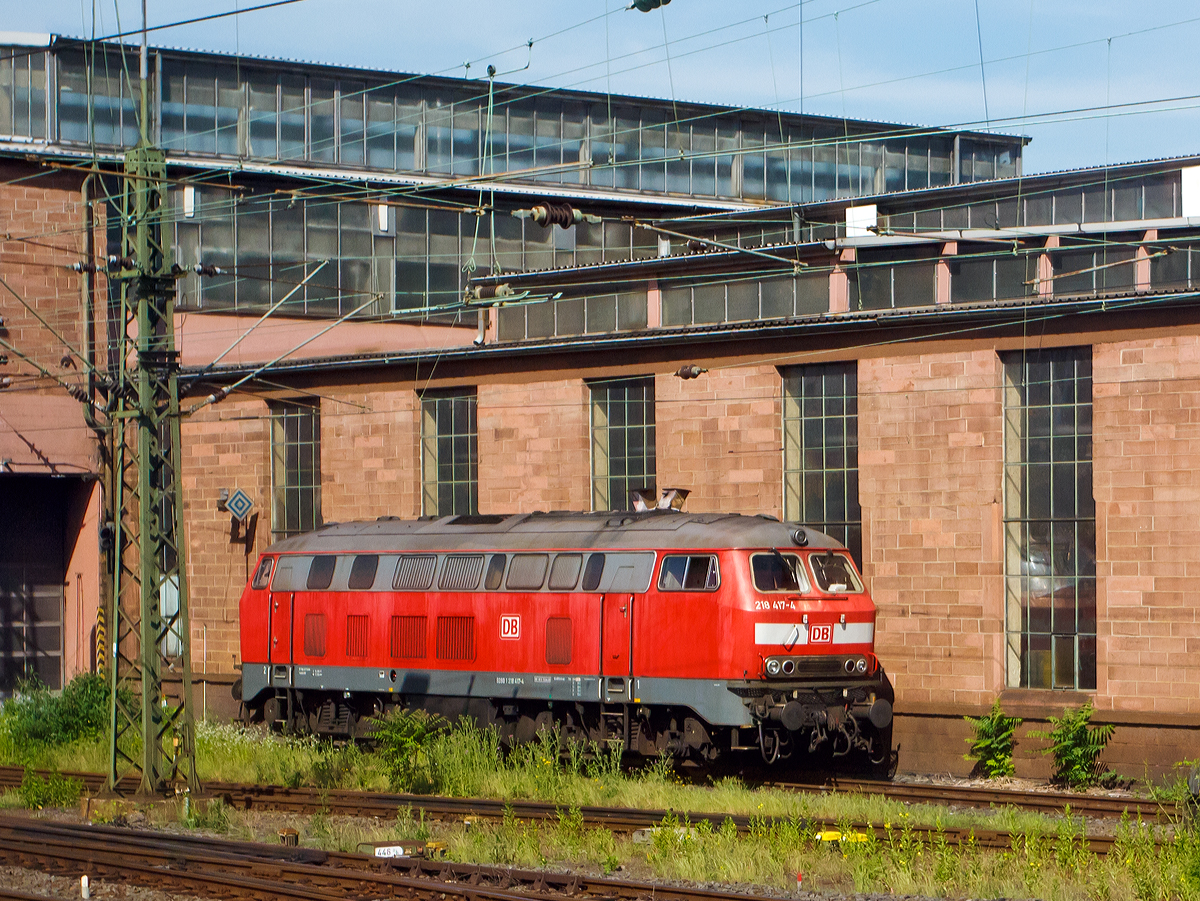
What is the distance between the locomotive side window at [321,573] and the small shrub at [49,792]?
203 inches

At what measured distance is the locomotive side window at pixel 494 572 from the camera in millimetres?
21562

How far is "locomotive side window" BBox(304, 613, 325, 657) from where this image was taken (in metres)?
23.8

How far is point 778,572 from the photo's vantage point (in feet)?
63.9

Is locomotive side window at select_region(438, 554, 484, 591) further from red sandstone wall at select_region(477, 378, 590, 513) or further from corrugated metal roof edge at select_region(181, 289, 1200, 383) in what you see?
corrugated metal roof edge at select_region(181, 289, 1200, 383)

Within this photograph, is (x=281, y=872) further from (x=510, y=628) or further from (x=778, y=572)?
(x=778, y=572)

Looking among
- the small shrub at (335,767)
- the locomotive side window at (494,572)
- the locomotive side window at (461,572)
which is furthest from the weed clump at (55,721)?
the locomotive side window at (494,572)

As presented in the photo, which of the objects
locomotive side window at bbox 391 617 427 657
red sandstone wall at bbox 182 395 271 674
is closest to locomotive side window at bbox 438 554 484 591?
locomotive side window at bbox 391 617 427 657

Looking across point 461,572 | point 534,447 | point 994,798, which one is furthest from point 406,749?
point 994,798

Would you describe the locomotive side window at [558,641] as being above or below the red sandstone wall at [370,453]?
below

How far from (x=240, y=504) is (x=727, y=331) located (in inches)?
444

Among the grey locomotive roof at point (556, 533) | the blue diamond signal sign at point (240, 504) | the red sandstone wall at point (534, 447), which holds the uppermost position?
the red sandstone wall at point (534, 447)

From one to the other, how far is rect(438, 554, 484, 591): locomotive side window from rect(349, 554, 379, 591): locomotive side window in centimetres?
149

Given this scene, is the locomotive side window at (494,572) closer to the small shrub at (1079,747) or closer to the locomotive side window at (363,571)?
the locomotive side window at (363,571)

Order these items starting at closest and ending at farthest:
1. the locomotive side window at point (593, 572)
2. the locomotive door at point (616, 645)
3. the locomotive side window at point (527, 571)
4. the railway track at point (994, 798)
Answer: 1. the railway track at point (994, 798)
2. the locomotive door at point (616, 645)
3. the locomotive side window at point (593, 572)
4. the locomotive side window at point (527, 571)
